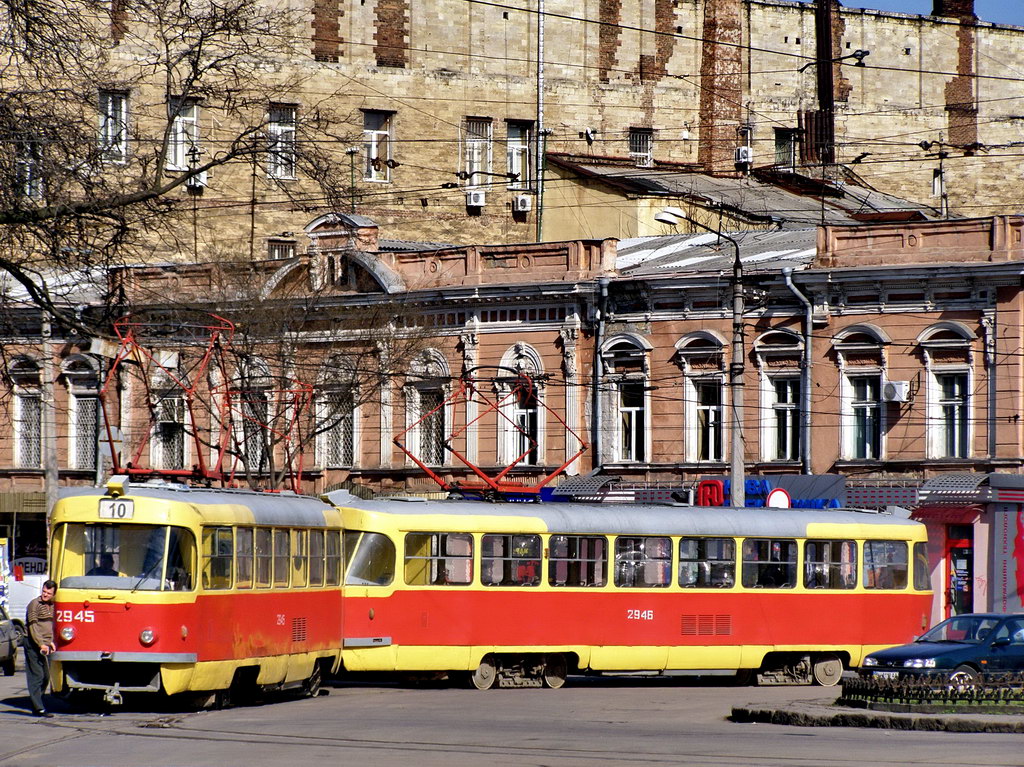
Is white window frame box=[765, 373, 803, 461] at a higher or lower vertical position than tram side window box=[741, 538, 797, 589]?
higher

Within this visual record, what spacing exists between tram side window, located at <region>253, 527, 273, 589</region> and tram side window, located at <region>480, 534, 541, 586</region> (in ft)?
14.5

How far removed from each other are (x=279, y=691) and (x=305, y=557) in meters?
1.91

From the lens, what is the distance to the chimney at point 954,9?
63188mm

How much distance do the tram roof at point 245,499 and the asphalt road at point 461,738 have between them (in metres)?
2.11

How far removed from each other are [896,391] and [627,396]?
6.17m

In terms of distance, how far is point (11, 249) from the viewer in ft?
69.6

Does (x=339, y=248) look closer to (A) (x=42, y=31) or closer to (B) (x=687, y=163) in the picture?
(B) (x=687, y=163)

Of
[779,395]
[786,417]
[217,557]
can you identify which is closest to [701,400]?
[779,395]

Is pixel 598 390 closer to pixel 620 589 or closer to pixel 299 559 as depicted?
pixel 620 589

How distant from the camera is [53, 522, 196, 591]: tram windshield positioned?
786 inches

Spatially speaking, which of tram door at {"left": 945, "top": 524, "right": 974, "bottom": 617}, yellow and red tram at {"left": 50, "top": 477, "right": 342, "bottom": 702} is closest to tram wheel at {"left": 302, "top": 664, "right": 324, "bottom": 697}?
yellow and red tram at {"left": 50, "top": 477, "right": 342, "bottom": 702}

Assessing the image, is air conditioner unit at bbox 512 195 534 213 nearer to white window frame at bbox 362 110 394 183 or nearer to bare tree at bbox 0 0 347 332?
white window frame at bbox 362 110 394 183

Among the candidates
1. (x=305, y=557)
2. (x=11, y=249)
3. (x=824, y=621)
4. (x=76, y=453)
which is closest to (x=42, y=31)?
(x=11, y=249)

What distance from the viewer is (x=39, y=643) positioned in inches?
786
